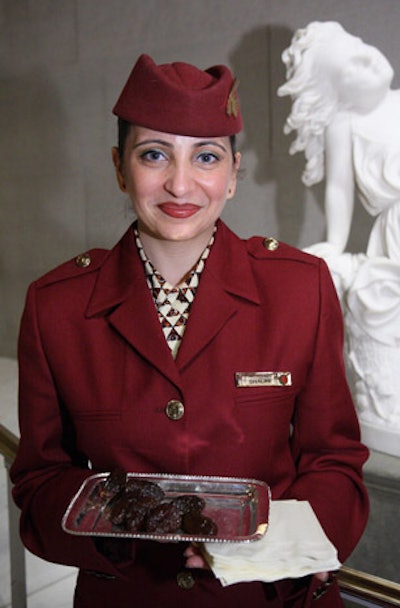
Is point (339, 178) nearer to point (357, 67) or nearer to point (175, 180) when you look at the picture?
point (357, 67)

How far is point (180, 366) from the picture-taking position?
121 cm

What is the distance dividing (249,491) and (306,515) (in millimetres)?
100

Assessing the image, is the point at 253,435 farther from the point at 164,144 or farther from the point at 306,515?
the point at 164,144

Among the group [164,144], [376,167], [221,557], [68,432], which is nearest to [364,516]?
[221,557]

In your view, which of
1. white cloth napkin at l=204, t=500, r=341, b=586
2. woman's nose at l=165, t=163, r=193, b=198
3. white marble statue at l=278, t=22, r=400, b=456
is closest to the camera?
white cloth napkin at l=204, t=500, r=341, b=586

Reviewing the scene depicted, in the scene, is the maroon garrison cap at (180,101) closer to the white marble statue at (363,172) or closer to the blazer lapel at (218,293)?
the blazer lapel at (218,293)

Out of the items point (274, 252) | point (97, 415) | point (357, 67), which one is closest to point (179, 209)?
point (274, 252)

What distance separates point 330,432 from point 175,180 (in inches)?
20.3

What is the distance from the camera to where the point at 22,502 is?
129 centimetres

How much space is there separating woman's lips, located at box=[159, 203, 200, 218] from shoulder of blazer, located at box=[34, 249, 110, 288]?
23 centimetres

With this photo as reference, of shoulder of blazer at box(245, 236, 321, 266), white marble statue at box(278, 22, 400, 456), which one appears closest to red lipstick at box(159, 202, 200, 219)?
shoulder of blazer at box(245, 236, 321, 266)

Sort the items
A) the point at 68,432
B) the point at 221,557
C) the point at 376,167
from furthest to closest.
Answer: the point at 376,167, the point at 68,432, the point at 221,557

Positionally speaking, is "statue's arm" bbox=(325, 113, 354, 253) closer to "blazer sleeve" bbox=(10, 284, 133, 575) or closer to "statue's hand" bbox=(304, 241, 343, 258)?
"statue's hand" bbox=(304, 241, 343, 258)

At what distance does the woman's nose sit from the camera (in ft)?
3.77
